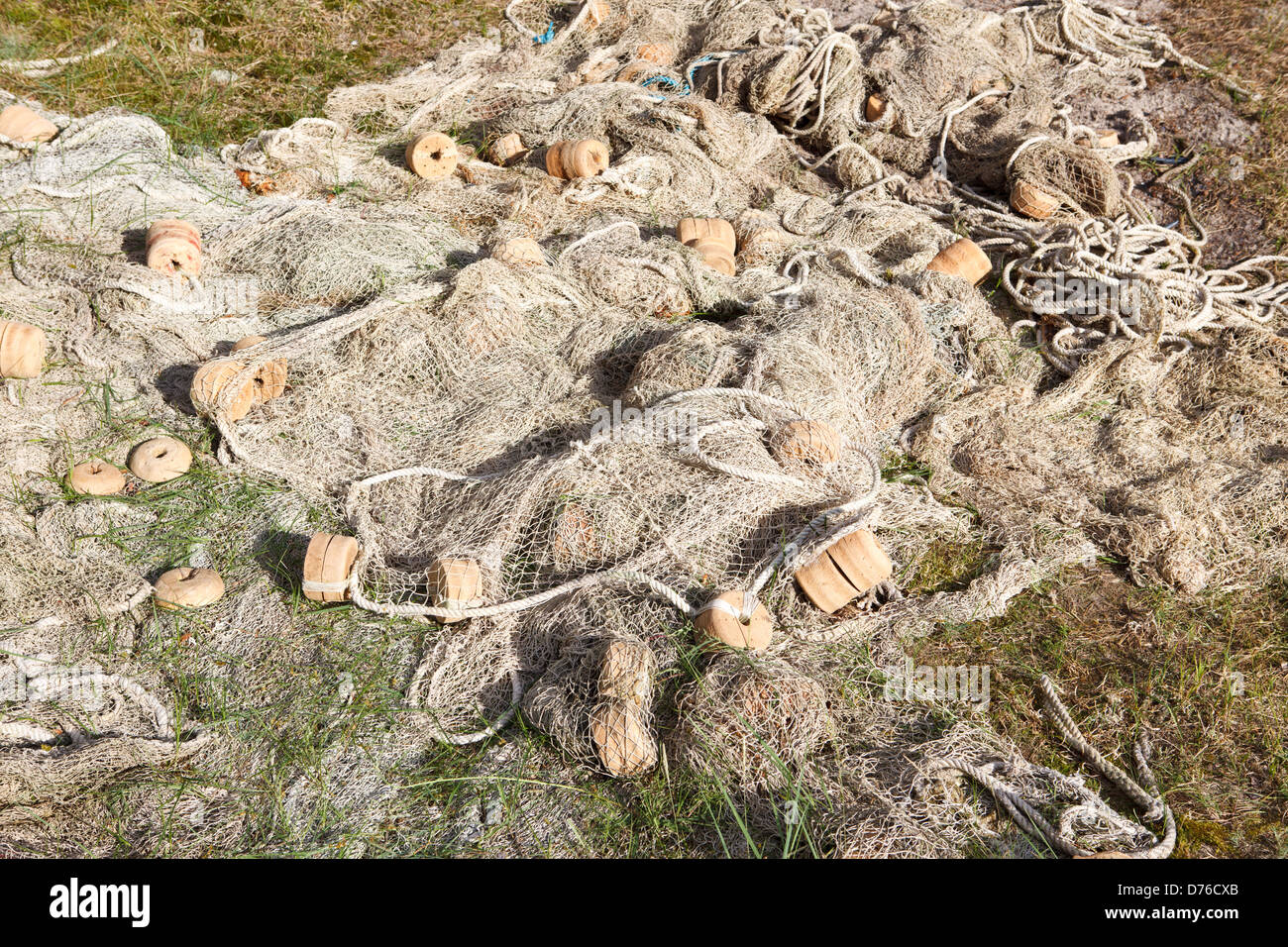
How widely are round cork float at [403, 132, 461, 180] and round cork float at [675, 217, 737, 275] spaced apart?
57.4 inches

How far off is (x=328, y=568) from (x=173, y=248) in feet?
6.57

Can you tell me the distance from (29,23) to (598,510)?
230 inches

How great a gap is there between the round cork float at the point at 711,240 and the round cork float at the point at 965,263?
1017 mm

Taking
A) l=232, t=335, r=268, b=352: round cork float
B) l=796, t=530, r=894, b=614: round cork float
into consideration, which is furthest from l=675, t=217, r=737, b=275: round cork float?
l=232, t=335, r=268, b=352: round cork float

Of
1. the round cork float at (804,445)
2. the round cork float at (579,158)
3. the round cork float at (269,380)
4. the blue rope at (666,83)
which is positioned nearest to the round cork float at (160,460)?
the round cork float at (269,380)

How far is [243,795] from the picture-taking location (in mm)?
2680

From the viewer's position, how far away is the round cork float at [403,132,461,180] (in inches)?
201

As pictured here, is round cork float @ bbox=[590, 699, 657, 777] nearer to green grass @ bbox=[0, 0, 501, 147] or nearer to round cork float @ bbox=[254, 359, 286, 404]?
round cork float @ bbox=[254, 359, 286, 404]

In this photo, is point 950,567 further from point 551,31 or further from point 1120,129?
point 551,31

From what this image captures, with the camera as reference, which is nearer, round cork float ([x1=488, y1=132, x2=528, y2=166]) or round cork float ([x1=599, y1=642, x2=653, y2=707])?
round cork float ([x1=599, y1=642, x2=653, y2=707])

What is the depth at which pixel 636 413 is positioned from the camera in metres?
3.46

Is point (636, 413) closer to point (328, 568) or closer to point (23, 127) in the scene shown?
point (328, 568)

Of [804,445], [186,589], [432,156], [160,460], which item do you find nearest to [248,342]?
[160,460]
